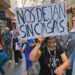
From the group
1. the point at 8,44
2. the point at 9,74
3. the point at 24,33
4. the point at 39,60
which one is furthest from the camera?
the point at 8,44

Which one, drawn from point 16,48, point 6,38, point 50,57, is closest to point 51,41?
point 50,57

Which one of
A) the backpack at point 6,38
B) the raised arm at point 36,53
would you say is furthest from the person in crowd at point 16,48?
the raised arm at point 36,53

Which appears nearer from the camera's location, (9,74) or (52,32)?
(52,32)

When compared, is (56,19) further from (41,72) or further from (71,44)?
(41,72)

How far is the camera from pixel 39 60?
18.7 ft

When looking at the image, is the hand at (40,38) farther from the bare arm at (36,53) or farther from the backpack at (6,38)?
the backpack at (6,38)

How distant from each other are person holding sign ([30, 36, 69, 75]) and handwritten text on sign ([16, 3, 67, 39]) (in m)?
0.25

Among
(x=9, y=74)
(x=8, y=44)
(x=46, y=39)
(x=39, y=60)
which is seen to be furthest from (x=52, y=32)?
(x=8, y=44)

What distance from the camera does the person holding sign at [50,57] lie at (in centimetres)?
565

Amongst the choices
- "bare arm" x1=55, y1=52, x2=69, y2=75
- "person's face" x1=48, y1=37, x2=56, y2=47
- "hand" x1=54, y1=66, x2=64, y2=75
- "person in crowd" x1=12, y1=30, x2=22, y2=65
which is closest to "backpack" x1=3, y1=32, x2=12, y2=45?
"person in crowd" x1=12, y1=30, x2=22, y2=65

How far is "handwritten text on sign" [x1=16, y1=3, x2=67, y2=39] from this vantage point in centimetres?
605

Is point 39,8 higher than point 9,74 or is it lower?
higher

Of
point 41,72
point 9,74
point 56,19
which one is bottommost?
point 9,74

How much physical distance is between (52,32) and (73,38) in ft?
1.11
